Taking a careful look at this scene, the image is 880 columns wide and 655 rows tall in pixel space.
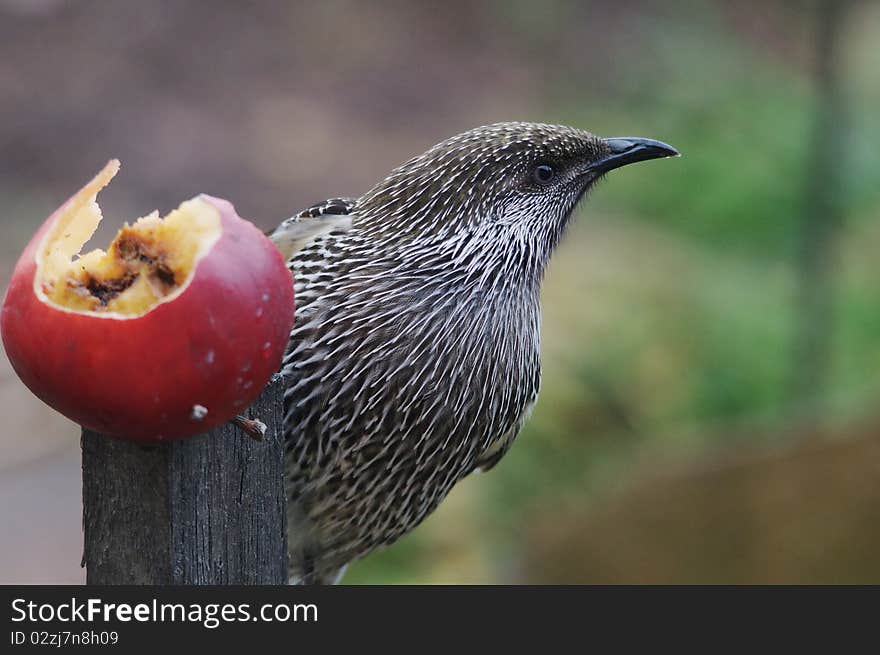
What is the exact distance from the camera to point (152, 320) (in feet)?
5.60

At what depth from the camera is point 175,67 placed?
9.98 metres

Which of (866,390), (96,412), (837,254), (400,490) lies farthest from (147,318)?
(837,254)

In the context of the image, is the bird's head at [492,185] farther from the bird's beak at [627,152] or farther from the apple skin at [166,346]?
the apple skin at [166,346]

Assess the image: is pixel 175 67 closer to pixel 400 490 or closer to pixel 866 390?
pixel 866 390

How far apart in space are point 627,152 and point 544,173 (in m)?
0.22

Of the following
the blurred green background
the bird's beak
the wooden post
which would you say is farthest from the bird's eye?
the blurred green background

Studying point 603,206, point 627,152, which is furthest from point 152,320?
point 603,206

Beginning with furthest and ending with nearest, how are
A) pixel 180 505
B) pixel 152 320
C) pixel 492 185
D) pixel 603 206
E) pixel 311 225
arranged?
pixel 603 206, pixel 311 225, pixel 492 185, pixel 180 505, pixel 152 320

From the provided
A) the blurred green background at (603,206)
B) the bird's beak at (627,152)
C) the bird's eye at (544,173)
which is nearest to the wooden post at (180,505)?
the bird's eye at (544,173)

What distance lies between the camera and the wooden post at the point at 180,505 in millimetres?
→ 1927

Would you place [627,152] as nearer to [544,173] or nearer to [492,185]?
[544,173]

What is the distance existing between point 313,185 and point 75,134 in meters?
1.76

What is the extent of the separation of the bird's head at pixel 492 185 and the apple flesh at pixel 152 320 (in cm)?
97

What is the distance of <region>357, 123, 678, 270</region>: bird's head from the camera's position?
111 inches
